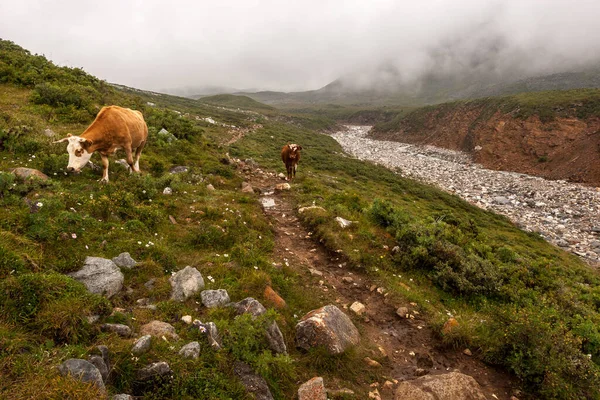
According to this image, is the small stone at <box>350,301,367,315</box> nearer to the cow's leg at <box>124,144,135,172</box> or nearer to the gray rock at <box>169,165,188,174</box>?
the cow's leg at <box>124,144,135,172</box>

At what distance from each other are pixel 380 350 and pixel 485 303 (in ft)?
13.4

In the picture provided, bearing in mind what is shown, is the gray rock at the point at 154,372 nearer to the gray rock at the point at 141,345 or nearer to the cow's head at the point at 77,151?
the gray rock at the point at 141,345

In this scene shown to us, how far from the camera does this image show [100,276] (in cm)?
571

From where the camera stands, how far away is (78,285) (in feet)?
16.4

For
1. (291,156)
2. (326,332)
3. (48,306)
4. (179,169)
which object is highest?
(291,156)

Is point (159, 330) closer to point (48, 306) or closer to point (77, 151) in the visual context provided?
point (48, 306)

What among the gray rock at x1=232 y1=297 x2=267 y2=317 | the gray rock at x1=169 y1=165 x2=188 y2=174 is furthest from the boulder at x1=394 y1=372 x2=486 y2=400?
the gray rock at x1=169 y1=165 x2=188 y2=174

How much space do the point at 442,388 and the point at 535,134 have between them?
58.7 metres

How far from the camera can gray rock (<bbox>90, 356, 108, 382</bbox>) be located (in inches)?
147

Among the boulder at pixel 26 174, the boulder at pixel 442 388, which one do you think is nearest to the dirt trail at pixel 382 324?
the boulder at pixel 442 388

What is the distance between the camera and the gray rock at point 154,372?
155 inches

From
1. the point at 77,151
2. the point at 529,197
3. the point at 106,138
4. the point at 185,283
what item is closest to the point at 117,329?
the point at 185,283

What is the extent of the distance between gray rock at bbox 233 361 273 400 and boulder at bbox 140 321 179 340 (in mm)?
1046

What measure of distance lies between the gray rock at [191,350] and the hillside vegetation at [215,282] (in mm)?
103
